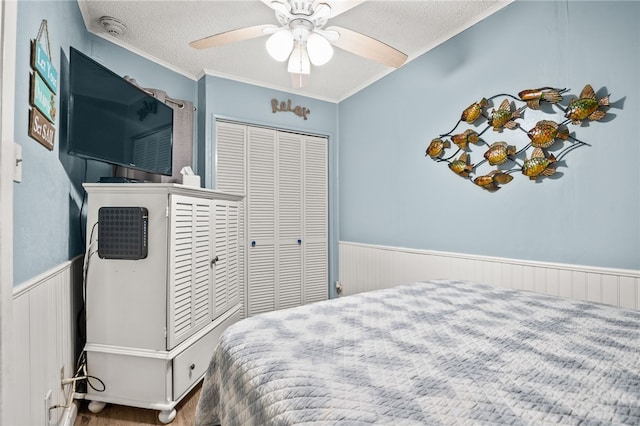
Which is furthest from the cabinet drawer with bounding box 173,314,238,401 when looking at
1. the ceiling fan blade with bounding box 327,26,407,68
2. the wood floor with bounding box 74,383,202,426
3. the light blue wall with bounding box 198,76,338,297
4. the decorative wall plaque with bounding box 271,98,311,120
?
the decorative wall plaque with bounding box 271,98,311,120

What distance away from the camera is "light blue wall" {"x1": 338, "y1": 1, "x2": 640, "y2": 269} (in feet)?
5.33

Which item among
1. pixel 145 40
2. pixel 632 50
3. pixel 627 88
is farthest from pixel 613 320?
pixel 145 40

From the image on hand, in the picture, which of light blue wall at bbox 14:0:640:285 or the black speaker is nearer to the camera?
light blue wall at bbox 14:0:640:285

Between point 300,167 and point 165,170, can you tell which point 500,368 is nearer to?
point 165,170

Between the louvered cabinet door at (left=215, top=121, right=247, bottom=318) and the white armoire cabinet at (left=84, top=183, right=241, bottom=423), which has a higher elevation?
the louvered cabinet door at (left=215, top=121, right=247, bottom=318)

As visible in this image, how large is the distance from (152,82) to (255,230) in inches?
63.0

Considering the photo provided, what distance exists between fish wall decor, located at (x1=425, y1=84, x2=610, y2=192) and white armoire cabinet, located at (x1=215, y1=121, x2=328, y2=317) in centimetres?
150

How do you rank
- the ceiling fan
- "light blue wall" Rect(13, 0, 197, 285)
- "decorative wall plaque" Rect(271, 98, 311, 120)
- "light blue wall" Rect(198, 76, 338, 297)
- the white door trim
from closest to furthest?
the white door trim, "light blue wall" Rect(13, 0, 197, 285), the ceiling fan, "light blue wall" Rect(198, 76, 338, 297), "decorative wall plaque" Rect(271, 98, 311, 120)

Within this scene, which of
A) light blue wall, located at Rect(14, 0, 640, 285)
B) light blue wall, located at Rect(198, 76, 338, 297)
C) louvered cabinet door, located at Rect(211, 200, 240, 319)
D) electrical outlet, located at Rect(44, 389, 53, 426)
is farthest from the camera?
light blue wall, located at Rect(198, 76, 338, 297)

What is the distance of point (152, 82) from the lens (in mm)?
2842

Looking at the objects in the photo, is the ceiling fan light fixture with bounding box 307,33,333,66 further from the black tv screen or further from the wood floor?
the wood floor

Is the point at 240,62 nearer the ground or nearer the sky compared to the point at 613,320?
nearer the sky

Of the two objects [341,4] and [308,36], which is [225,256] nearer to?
[308,36]

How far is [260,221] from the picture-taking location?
335 centimetres
